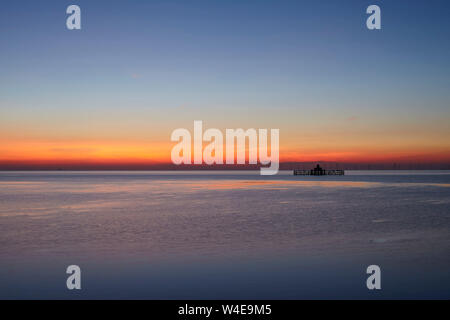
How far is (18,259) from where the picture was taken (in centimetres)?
1371

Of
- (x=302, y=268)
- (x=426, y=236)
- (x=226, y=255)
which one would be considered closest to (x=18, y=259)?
(x=226, y=255)

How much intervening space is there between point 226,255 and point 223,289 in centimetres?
355

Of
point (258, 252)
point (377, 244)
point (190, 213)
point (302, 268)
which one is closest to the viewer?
point (302, 268)

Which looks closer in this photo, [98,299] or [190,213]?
[98,299]

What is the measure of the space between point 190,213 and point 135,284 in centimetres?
1591

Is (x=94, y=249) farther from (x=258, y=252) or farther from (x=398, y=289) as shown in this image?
(x=398, y=289)

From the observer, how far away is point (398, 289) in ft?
34.9

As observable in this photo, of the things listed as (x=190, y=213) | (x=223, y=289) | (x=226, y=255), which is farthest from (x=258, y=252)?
(x=190, y=213)

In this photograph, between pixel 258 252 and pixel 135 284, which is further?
pixel 258 252
